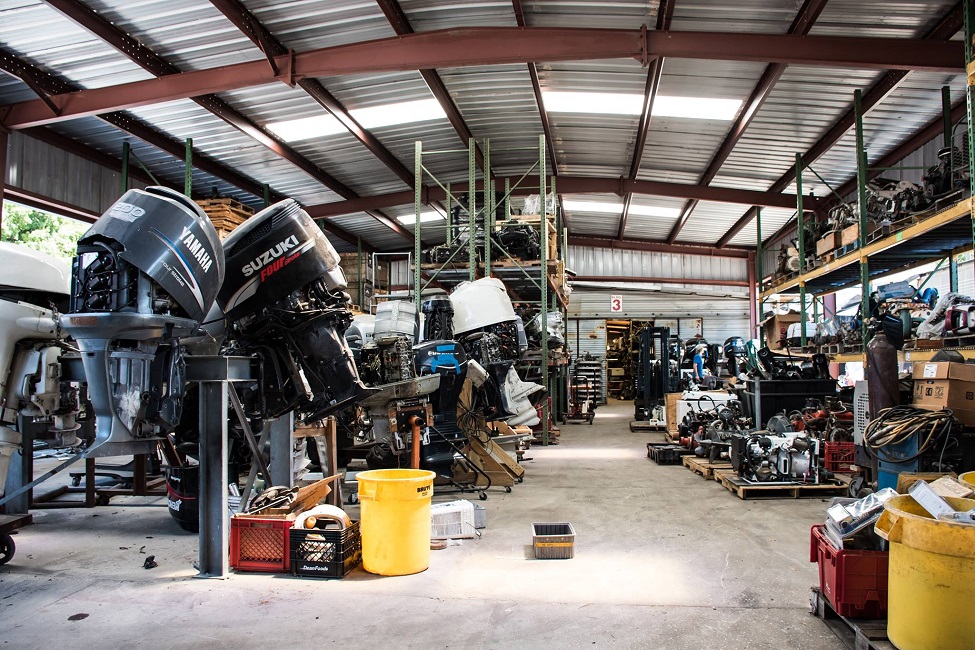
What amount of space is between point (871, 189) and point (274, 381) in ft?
28.7

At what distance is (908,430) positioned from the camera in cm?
490

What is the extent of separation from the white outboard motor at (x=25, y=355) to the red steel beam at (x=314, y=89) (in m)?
4.27

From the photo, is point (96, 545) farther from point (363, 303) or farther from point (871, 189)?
point (363, 303)

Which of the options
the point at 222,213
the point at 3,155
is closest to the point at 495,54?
the point at 222,213

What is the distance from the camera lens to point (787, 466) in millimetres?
6410

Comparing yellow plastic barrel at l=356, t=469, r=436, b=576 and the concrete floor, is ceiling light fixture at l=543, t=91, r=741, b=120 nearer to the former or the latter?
the concrete floor

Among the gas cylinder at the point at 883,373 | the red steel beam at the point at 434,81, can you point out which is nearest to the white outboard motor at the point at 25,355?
the red steel beam at the point at 434,81

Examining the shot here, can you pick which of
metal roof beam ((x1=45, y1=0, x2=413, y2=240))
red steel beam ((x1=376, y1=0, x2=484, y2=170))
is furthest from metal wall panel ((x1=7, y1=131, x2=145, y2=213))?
red steel beam ((x1=376, y1=0, x2=484, y2=170))

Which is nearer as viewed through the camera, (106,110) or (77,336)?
(77,336)

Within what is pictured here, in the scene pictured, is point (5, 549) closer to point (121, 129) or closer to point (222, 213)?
point (222, 213)

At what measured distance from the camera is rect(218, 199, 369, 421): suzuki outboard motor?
12.9 ft

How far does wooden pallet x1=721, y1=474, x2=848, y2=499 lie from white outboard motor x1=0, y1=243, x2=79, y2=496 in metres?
5.67

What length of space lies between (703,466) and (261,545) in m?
5.37

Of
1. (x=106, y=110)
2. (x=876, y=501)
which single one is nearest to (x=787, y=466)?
(x=876, y=501)
